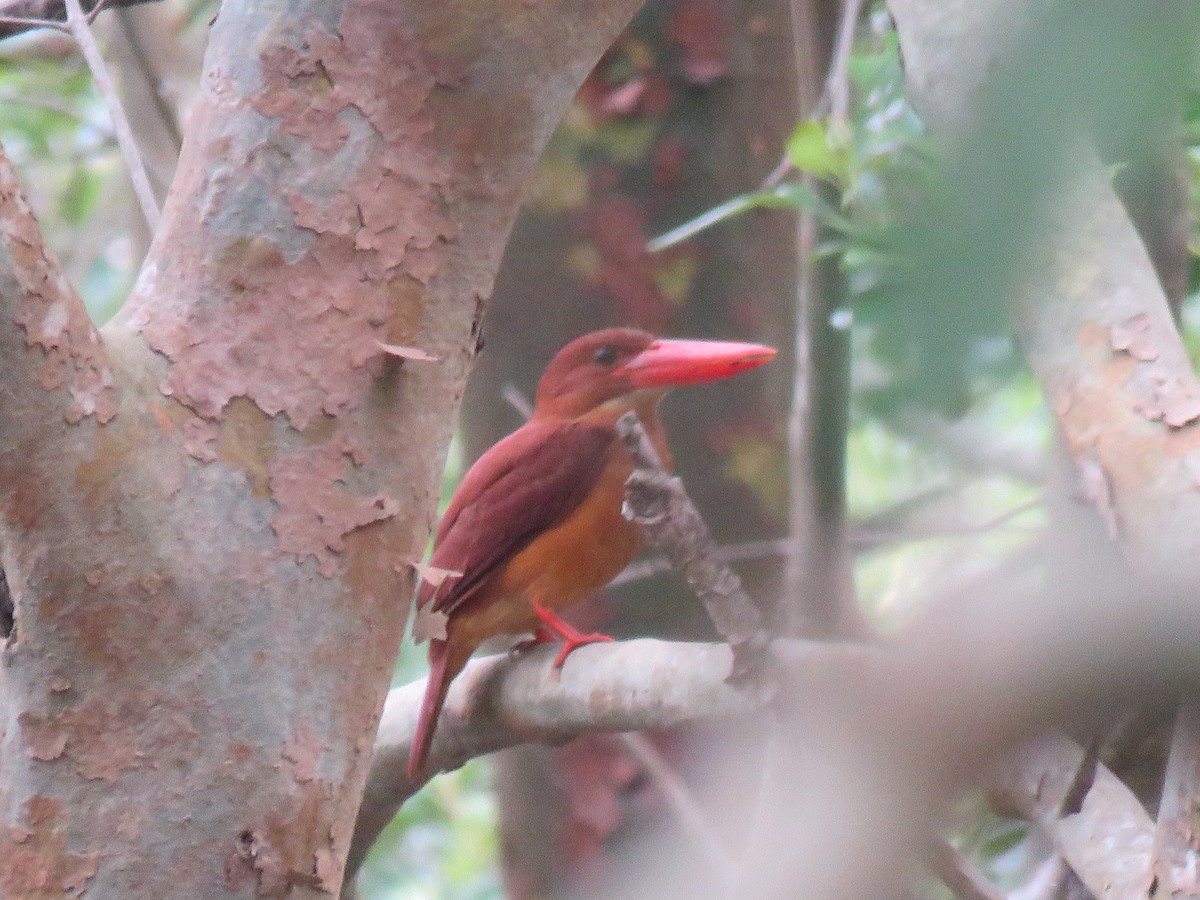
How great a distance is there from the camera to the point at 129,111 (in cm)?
330

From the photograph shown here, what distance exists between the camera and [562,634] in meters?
2.09

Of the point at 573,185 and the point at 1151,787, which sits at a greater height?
the point at 573,185

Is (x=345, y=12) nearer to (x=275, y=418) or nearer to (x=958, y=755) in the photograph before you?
(x=275, y=418)

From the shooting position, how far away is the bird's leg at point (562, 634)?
5.34 ft

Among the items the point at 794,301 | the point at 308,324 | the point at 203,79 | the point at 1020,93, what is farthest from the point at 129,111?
the point at 1020,93

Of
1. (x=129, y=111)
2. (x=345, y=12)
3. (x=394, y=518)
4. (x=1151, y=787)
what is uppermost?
(x=129, y=111)

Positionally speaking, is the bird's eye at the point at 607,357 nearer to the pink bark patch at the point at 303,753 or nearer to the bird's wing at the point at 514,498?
the bird's wing at the point at 514,498

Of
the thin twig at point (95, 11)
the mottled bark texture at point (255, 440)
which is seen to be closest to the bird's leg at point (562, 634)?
the mottled bark texture at point (255, 440)

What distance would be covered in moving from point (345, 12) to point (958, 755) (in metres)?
1.20

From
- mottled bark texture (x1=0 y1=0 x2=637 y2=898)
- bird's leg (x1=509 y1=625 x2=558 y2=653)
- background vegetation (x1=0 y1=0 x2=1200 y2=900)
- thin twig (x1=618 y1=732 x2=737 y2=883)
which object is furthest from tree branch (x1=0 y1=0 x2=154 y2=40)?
thin twig (x1=618 y1=732 x2=737 y2=883)

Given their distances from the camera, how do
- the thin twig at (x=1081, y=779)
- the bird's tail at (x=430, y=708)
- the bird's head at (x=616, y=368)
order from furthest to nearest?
the bird's head at (x=616, y=368) → the bird's tail at (x=430, y=708) → the thin twig at (x=1081, y=779)

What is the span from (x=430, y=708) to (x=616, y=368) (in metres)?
0.72

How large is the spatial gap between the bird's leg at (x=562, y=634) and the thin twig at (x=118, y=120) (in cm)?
66

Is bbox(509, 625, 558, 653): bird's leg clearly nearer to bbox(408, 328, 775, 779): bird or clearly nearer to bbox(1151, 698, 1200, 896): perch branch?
bbox(408, 328, 775, 779): bird
